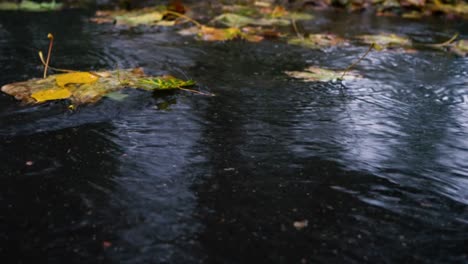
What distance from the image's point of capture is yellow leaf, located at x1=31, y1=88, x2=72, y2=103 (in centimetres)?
171

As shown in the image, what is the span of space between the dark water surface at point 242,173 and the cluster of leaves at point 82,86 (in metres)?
0.07

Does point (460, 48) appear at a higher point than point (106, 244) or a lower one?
higher

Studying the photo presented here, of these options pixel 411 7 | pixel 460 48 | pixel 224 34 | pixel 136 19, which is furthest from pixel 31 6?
pixel 411 7

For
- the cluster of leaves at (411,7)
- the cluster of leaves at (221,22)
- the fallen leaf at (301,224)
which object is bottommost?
the fallen leaf at (301,224)

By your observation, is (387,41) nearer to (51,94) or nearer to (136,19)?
(136,19)

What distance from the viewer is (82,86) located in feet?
6.12

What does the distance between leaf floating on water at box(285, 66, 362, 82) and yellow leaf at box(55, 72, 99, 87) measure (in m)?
0.96

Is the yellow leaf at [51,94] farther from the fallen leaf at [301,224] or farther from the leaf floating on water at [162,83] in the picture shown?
the fallen leaf at [301,224]

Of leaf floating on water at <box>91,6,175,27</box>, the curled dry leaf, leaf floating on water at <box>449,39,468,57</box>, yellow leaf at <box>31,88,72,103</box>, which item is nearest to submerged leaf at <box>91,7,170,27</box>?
leaf floating on water at <box>91,6,175,27</box>

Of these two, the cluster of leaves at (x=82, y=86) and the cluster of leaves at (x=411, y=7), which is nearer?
the cluster of leaves at (x=82, y=86)

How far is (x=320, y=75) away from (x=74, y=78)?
3.83 feet

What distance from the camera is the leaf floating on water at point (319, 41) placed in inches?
115

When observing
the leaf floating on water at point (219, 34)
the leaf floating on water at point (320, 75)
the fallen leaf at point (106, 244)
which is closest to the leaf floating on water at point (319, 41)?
the leaf floating on water at point (219, 34)

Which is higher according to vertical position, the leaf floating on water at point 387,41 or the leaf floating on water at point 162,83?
the leaf floating on water at point 387,41
